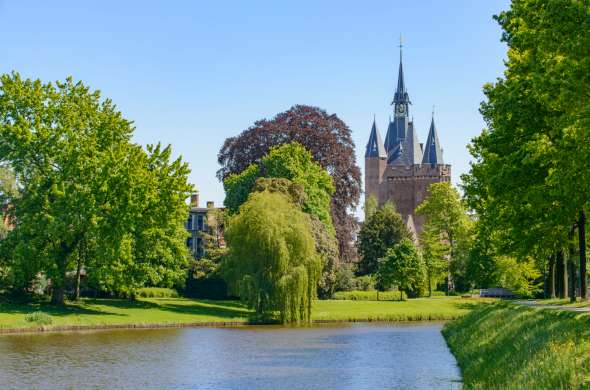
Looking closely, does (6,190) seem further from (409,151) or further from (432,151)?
(409,151)

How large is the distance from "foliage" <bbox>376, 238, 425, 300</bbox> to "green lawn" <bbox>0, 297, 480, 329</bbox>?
5.17 m

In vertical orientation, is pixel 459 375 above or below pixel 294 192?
below

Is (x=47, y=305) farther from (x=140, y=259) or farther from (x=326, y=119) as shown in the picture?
(x=326, y=119)

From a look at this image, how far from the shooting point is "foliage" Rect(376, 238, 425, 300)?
75037 mm

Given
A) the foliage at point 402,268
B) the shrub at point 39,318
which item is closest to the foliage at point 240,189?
the foliage at point 402,268

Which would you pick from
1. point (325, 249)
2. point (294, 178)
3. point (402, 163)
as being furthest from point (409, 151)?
point (325, 249)

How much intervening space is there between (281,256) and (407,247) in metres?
27.8

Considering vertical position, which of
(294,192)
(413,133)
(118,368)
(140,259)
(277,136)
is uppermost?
(413,133)

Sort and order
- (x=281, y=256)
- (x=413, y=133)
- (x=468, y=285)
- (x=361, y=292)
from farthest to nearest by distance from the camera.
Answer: (x=413, y=133)
(x=468, y=285)
(x=361, y=292)
(x=281, y=256)

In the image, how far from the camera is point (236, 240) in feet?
171

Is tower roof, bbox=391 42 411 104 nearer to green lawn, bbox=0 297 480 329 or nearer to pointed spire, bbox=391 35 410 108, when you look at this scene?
pointed spire, bbox=391 35 410 108

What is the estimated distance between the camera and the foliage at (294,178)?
214 ft

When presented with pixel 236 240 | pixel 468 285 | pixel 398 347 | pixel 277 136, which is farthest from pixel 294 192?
pixel 468 285

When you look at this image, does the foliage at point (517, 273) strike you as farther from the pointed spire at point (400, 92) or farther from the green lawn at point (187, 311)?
the pointed spire at point (400, 92)
